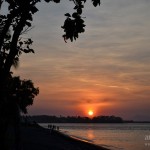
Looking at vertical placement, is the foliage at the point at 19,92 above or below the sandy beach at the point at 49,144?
above

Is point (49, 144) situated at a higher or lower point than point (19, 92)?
lower

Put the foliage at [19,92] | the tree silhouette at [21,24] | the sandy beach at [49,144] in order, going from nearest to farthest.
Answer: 1. the tree silhouette at [21,24]
2. the foliage at [19,92]
3. the sandy beach at [49,144]

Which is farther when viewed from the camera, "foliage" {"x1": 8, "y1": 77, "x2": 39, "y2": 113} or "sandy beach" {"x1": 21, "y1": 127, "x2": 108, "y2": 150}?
"sandy beach" {"x1": 21, "y1": 127, "x2": 108, "y2": 150}

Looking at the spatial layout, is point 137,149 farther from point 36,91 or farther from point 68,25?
point 68,25

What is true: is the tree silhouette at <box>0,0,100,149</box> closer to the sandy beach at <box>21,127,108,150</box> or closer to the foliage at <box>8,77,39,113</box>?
the foliage at <box>8,77,39,113</box>

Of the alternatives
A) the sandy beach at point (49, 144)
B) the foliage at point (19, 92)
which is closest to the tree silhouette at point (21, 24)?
the foliage at point (19, 92)

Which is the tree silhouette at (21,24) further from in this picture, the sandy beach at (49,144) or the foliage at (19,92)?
the sandy beach at (49,144)

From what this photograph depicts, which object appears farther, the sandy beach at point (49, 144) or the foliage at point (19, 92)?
the sandy beach at point (49, 144)

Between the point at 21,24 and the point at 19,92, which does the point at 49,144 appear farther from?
the point at 21,24

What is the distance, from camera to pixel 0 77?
11.2 m

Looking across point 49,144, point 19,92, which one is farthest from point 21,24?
point 49,144

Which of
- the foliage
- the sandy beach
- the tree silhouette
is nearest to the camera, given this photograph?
the tree silhouette

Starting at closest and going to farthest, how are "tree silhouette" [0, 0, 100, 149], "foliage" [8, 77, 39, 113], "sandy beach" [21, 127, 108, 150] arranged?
"tree silhouette" [0, 0, 100, 149]
"foliage" [8, 77, 39, 113]
"sandy beach" [21, 127, 108, 150]

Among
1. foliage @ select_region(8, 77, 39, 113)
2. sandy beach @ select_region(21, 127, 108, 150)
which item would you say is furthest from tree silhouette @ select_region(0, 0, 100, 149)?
sandy beach @ select_region(21, 127, 108, 150)
